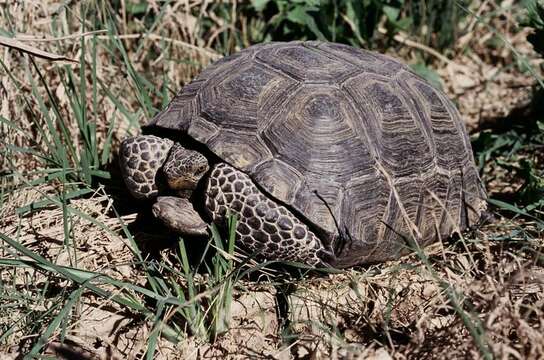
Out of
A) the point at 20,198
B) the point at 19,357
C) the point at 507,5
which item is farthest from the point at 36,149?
the point at 507,5

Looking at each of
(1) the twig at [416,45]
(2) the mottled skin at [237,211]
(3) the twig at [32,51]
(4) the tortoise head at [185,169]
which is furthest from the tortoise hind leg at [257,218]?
(1) the twig at [416,45]

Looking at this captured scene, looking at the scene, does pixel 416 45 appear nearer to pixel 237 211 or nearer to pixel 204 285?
pixel 237 211

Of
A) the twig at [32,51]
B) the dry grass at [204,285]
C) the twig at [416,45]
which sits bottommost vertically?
the dry grass at [204,285]

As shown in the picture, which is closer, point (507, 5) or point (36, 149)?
point (36, 149)

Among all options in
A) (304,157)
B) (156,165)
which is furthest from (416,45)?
(156,165)

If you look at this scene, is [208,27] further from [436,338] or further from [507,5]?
[436,338]

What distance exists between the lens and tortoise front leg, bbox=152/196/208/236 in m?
3.28

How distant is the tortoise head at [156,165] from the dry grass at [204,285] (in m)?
0.31

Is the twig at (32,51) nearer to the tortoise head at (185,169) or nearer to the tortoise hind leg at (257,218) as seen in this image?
the tortoise head at (185,169)

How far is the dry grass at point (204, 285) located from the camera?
274 cm

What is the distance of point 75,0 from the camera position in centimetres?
462

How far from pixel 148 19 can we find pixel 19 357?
2941 millimetres

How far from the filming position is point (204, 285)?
3275 mm

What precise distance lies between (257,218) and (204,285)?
0.44 m
